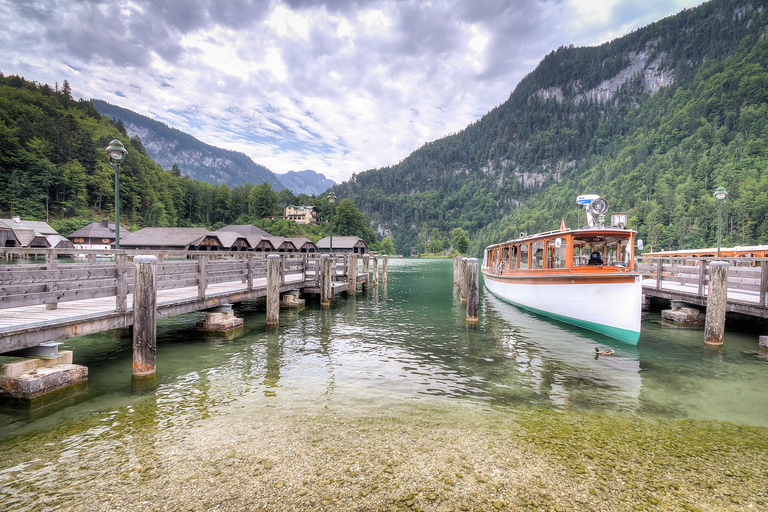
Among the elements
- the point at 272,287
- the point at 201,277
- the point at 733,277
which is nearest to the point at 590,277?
the point at 733,277

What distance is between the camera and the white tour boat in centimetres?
1134

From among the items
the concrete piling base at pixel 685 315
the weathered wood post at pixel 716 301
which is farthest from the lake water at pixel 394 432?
the concrete piling base at pixel 685 315

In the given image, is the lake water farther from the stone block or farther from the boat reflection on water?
the stone block

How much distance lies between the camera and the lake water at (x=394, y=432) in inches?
150

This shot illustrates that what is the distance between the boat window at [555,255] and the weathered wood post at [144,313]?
12.6m

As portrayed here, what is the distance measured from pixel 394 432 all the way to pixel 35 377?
6151mm

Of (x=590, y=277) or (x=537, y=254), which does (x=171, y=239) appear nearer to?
(x=537, y=254)

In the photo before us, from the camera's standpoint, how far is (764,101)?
101562mm

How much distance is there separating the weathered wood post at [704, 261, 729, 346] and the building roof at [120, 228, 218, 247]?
56.9m

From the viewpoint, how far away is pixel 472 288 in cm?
1414

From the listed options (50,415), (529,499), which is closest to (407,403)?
(529,499)

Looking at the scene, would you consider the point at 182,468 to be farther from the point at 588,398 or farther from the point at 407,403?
the point at 588,398

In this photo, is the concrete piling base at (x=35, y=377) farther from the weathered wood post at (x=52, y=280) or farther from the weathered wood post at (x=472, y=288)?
the weathered wood post at (x=472, y=288)

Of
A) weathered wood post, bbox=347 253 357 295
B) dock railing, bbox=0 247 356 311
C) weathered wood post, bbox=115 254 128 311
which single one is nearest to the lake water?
weathered wood post, bbox=115 254 128 311
